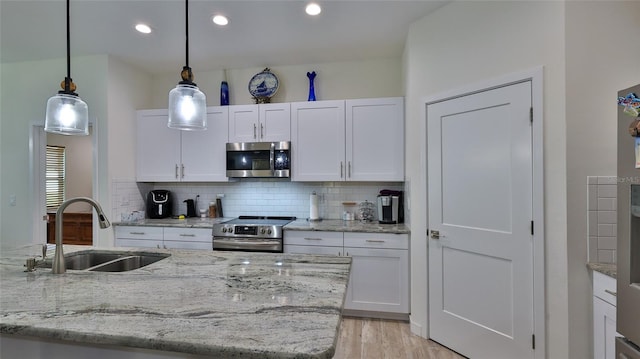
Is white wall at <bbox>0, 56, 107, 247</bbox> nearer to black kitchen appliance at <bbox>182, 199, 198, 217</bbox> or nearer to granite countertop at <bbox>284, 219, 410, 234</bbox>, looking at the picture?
black kitchen appliance at <bbox>182, 199, 198, 217</bbox>

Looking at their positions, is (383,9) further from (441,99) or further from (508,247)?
(508,247)

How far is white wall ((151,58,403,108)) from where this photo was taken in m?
3.33

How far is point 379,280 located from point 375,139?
1.41m

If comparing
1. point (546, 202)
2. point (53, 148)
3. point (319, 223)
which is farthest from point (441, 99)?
point (53, 148)

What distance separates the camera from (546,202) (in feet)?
5.76

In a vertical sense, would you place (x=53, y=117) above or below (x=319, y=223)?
above

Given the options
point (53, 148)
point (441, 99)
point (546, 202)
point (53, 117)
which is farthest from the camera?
point (53, 148)

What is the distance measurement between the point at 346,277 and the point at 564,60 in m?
1.73

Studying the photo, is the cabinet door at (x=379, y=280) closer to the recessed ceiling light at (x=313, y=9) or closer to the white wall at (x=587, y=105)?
the white wall at (x=587, y=105)

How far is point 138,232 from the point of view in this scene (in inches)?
126

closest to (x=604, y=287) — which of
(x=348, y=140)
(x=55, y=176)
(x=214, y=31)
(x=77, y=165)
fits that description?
(x=348, y=140)

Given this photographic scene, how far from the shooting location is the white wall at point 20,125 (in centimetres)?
330

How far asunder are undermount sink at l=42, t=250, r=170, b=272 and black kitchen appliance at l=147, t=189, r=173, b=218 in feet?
5.85

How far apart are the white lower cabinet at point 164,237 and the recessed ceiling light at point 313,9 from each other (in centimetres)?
230
